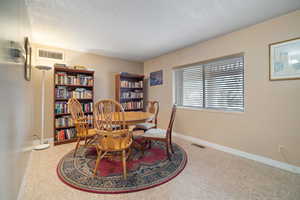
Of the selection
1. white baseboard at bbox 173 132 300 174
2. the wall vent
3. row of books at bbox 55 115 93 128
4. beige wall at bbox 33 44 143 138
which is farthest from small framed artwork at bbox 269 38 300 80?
the wall vent

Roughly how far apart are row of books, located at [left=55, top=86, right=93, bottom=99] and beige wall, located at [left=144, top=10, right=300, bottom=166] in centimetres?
282

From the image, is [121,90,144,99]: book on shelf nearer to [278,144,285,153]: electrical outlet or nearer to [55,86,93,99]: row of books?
[55,86,93,99]: row of books

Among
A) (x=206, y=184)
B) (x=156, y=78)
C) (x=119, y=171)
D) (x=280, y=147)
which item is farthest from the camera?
(x=156, y=78)

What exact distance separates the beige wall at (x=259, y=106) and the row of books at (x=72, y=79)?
2.78m

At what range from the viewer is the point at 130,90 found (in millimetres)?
4340

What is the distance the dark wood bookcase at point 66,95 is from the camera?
2990 mm

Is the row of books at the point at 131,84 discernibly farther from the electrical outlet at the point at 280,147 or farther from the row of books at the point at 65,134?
the electrical outlet at the point at 280,147

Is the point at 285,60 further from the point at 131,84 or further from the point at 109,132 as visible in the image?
the point at 131,84

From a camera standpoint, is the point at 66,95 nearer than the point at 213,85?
No

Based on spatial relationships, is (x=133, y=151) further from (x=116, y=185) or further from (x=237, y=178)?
(x=237, y=178)

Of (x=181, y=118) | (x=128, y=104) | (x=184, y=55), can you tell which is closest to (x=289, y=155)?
(x=181, y=118)

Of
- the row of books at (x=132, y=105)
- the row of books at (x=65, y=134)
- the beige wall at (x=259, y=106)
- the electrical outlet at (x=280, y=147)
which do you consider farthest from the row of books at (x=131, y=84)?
the electrical outlet at (x=280, y=147)

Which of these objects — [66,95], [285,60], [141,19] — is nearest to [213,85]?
[285,60]

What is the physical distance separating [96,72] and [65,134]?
180 centimetres
